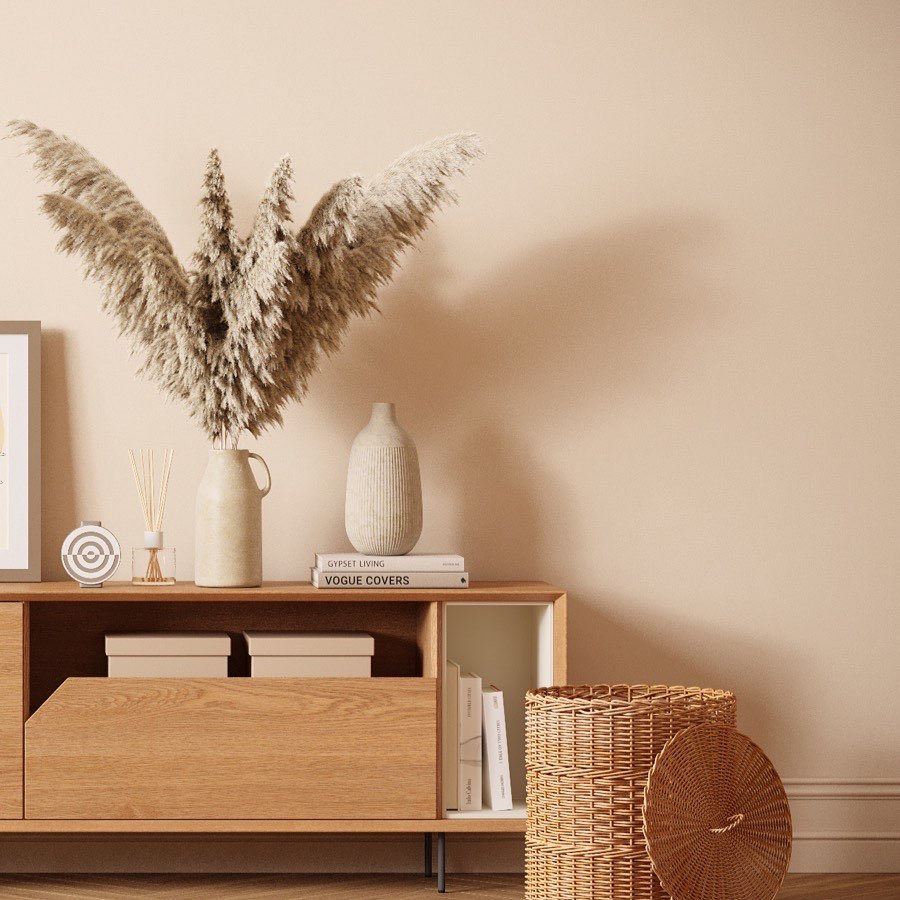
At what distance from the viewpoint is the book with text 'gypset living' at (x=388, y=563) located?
2.29m

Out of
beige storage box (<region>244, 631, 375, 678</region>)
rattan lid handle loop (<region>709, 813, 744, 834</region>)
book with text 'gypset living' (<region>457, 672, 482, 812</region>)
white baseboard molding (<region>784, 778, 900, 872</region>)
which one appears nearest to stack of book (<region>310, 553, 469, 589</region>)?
beige storage box (<region>244, 631, 375, 678</region>)

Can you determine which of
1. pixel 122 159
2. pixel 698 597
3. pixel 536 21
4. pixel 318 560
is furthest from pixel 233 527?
pixel 536 21

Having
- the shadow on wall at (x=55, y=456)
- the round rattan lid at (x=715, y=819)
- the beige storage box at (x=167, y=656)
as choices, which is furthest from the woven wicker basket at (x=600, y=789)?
the shadow on wall at (x=55, y=456)

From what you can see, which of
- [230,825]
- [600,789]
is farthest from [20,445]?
[600,789]

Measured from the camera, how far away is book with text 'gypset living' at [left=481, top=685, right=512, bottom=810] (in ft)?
7.64

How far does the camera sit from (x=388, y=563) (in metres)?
2.30

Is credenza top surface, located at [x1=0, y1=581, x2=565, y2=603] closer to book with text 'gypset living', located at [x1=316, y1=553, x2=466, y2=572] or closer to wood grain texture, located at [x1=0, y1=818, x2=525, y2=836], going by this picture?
book with text 'gypset living', located at [x1=316, y1=553, x2=466, y2=572]

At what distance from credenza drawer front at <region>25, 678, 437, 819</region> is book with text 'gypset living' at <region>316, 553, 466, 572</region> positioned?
0.23m

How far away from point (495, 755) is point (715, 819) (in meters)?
0.52

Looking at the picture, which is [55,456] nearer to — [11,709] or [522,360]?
[11,709]

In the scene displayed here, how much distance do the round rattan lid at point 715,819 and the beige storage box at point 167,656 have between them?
0.91 metres

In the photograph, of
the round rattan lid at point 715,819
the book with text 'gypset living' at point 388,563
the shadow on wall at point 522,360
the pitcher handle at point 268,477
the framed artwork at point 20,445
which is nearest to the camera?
the round rattan lid at point 715,819

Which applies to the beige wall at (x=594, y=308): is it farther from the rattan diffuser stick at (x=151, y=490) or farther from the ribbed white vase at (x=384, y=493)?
the ribbed white vase at (x=384, y=493)

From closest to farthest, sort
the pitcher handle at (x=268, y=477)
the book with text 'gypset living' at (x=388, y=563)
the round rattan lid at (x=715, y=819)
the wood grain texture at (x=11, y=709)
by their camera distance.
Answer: the round rattan lid at (x=715, y=819) → the wood grain texture at (x=11, y=709) → the book with text 'gypset living' at (x=388, y=563) → the pitcher handle at (x=268, y=477)
